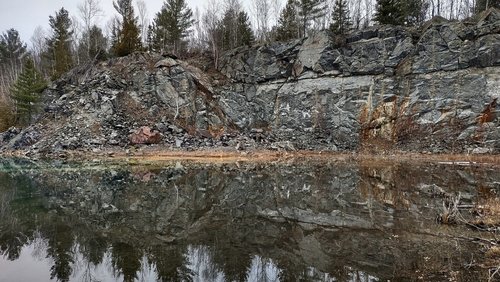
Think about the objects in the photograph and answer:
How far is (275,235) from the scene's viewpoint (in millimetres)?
10430

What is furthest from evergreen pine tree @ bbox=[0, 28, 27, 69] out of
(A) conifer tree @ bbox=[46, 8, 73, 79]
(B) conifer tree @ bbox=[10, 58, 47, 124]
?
(B) conifer tree @ bbox=[10, 58, 47, 124]

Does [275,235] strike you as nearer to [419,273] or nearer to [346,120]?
[419,273]

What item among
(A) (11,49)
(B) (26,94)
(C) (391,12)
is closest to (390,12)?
(C) (391,12)

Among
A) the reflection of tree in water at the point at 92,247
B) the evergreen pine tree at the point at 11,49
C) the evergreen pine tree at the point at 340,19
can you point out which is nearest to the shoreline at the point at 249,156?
the evergreen pine tree at the point at 340,19

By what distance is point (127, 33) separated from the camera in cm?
4497

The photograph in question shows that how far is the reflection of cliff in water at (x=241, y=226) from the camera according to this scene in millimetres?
7988

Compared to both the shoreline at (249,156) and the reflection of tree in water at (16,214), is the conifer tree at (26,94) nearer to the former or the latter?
the shoreline at (249,156)

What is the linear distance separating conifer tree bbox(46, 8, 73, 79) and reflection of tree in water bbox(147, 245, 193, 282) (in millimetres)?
48772

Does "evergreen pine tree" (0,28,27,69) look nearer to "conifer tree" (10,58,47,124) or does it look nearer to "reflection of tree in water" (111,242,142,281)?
"conifer tree" (10,58,47,124)

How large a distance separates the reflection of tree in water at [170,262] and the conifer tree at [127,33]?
39.6 metres

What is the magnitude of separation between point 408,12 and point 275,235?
41.6 meters

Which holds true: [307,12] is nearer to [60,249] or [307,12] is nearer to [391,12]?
[391,12]

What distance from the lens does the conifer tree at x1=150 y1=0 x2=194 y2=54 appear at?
4956 centimetres

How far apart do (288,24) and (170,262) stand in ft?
137
